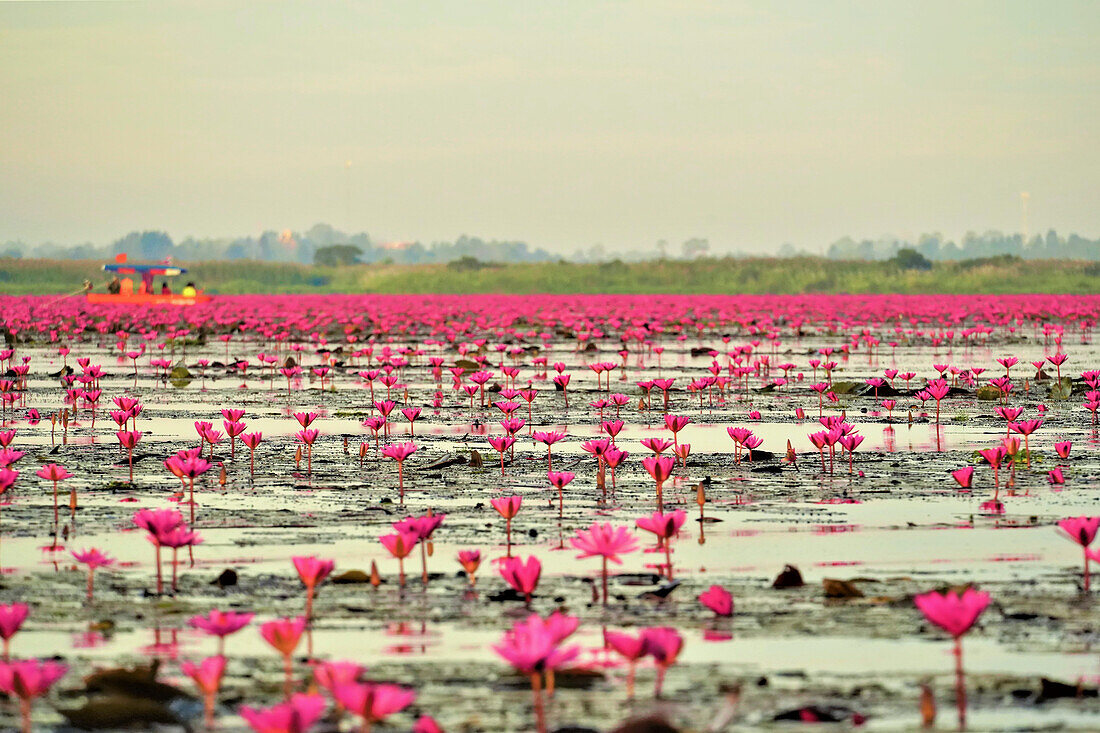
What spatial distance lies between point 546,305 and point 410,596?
3398cm

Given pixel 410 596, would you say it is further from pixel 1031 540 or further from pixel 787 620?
pixel 1031 540

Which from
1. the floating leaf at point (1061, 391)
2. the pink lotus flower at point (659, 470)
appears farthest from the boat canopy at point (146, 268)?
the pink lotus flower at point (659, 470)

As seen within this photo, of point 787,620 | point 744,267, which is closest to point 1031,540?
point 787,620

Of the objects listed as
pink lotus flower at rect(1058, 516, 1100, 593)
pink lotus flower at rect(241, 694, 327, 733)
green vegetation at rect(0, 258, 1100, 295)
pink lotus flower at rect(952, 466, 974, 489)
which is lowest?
pink lotus flower at rect(952, 466, 974, 489)

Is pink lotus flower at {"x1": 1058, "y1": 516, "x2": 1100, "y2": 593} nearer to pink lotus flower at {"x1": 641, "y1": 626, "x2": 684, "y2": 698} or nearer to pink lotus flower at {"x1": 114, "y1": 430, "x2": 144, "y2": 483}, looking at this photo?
pink lotus flower at {"x1": 641, "y1": 626, "x2": 684, "y2": 698}

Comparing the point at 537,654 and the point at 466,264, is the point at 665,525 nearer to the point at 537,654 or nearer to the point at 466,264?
the point at 537,654

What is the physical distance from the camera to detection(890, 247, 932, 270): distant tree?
68312 mm

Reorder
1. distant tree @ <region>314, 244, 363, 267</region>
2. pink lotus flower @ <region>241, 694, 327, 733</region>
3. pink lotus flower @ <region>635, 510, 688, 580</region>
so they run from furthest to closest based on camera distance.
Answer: distant tree @ <region>314, 244, 363, 267</region>
pink lotus flower @ <region>635, 510, 688, 580</region>
pink lotus flower @ <region>241, 694, 327, 733</region>

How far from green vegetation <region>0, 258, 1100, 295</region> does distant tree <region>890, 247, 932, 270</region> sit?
0.58 metres

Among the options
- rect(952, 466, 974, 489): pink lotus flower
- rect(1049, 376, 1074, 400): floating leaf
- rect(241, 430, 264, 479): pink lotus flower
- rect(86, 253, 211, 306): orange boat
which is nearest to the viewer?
rect(952, 466, 974, 489): pink lotus flower

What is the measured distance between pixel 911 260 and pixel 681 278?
1449cm

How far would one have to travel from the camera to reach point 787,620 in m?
3.80

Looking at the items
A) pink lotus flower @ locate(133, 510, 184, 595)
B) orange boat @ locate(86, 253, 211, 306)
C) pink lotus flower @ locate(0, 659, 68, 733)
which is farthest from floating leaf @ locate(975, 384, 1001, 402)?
→ orange boat @ locate(86, 253, 211, 306)

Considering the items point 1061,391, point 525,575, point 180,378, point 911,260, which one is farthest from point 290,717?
point 911,260
